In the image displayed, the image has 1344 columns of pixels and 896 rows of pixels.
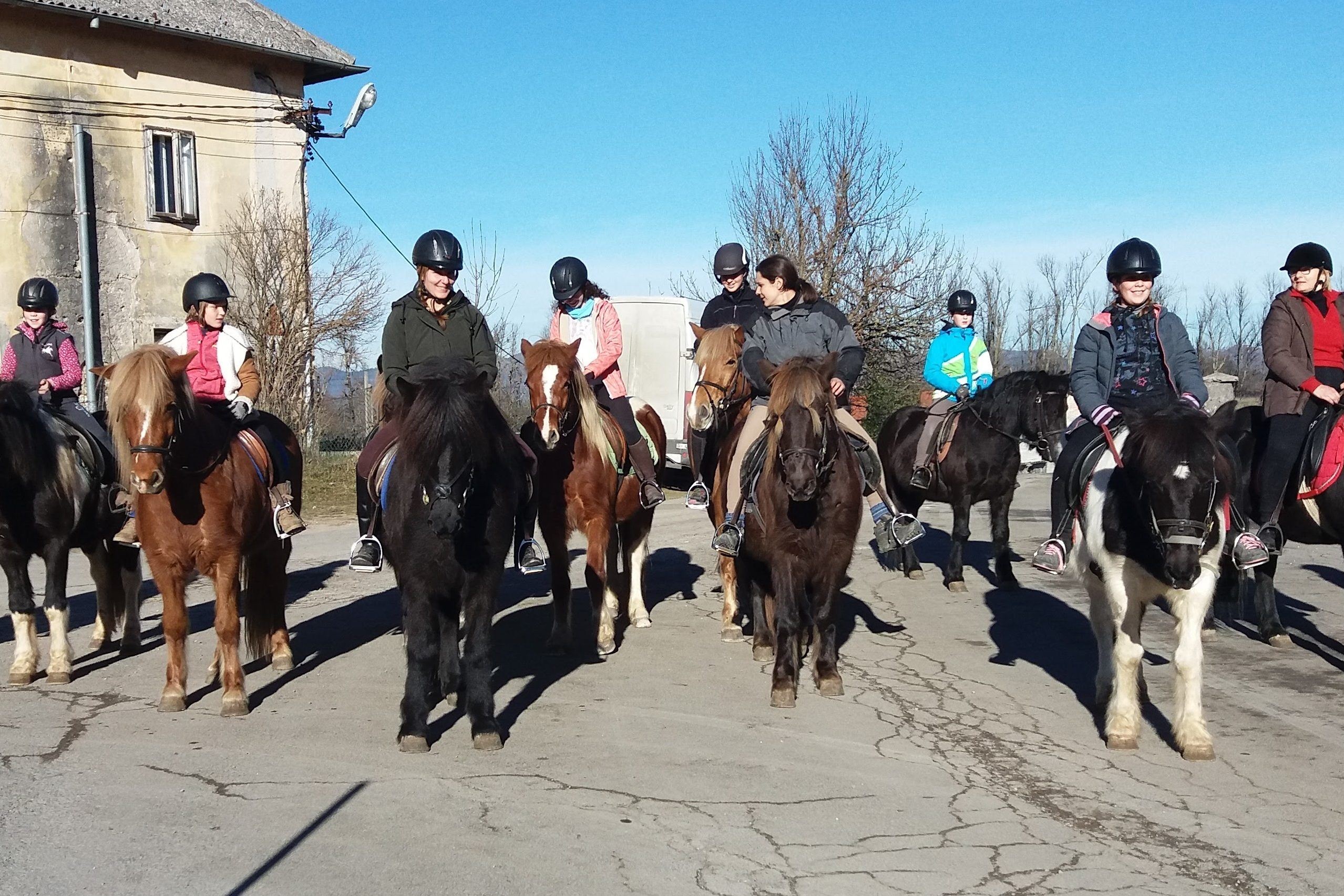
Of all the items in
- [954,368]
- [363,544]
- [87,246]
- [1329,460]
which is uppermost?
[87,246]

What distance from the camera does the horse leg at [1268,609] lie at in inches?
365

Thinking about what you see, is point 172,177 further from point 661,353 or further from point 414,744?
point 414,744

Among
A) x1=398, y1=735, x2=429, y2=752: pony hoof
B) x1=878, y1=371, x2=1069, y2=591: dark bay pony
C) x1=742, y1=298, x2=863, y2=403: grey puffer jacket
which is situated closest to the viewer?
x1=398, y1=735, x2=429, y2=752: pony hoof

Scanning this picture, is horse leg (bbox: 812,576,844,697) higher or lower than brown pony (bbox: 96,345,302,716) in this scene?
lower

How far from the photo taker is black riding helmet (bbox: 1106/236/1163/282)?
23.8 feet

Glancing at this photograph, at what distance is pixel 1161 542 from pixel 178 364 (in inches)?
221

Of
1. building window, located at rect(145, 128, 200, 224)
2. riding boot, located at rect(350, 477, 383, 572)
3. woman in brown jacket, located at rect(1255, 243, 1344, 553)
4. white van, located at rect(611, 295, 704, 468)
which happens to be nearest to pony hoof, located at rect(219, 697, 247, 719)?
riding boot, located at rect(350, 477, 383, 572)

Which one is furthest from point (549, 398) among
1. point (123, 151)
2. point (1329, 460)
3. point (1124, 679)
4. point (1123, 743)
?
point (123, 151)

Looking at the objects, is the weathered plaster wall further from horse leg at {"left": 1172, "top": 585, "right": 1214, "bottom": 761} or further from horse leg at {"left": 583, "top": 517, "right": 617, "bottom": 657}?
horse leg at {"left": 1172, "top": 585, "right": 1214, "bottom": 761}

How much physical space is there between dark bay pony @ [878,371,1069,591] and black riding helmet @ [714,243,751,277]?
2964 mm

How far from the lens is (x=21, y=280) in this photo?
25234mm

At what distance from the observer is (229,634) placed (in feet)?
24.4

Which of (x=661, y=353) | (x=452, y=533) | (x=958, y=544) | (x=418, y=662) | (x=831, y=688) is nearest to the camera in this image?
(x=452, y=533)

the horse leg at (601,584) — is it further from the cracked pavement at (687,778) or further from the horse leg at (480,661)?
the horse leg at (480,661)
